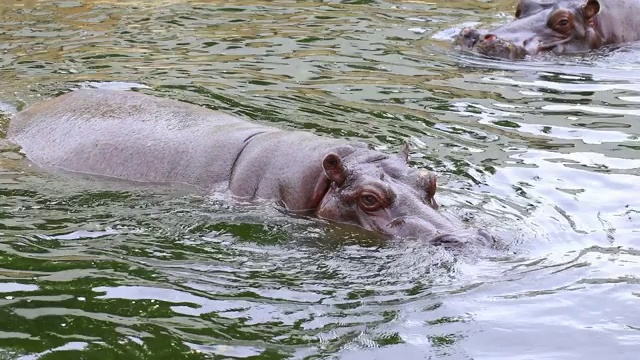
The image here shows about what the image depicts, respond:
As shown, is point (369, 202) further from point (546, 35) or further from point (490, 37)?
point (546, 35)

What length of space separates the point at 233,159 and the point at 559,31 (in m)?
5.54

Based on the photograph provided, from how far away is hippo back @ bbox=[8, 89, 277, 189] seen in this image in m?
7.25

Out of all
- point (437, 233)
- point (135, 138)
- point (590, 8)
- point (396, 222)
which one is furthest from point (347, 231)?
point (590, 8)

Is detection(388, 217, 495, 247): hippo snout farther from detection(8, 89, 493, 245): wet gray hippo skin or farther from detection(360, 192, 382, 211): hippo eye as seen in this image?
detection(360, 192, 382, 211): hippo eye

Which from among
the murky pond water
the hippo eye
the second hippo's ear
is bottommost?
the murky pond water

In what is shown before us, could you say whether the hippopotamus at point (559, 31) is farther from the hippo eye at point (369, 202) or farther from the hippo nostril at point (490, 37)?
the hippo eye at point (369, 202)

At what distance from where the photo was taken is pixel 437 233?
234 inches

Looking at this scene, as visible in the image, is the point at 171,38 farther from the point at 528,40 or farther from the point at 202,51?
the point at 528,40

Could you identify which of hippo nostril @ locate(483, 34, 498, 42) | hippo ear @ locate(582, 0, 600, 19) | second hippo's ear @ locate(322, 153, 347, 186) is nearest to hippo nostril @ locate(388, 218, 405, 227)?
second hippo's ear @ locate(322, 153, 347, 186)

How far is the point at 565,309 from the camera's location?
5117 millimetres

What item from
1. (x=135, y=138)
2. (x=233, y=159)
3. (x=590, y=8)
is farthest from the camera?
(x=590, y=8)

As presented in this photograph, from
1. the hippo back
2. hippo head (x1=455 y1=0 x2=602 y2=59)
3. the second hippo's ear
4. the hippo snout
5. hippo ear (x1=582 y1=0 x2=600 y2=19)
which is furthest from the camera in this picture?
hippo ear (x1=582 y1=0 x2=600 y2=19)

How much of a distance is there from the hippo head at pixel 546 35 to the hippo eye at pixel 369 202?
526 centimetres

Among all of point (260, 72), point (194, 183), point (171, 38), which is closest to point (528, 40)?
point (260, 72)
